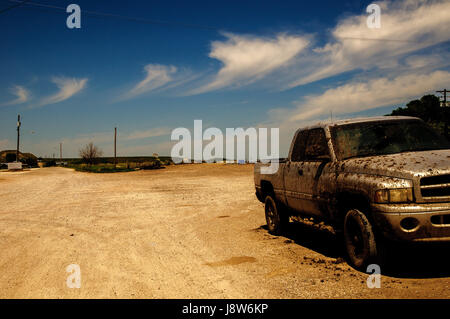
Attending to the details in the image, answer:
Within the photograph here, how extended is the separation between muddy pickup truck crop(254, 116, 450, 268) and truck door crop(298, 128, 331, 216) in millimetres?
16

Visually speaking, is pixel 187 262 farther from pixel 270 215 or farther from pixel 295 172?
pixel 270 215

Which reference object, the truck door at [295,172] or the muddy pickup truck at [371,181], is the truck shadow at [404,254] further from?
the truck door at [295,172]

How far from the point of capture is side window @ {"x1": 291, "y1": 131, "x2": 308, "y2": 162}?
7237 millimetres

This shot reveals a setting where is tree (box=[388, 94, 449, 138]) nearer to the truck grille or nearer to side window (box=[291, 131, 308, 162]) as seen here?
side window (box=[291, 131, 308, 162])

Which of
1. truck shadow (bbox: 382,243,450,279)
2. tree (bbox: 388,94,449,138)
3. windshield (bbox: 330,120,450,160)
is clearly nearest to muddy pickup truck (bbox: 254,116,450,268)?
windshield (bbox: 330,120,450,160)

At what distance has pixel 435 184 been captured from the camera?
4.68m

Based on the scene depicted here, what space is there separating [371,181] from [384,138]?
4.69 feet

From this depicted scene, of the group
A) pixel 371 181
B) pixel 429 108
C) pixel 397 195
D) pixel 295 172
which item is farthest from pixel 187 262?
pixel 429 108

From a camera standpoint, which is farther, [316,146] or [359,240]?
[316,146]

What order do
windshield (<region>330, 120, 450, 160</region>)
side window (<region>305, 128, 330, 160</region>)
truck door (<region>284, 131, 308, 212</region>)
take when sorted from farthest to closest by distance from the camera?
truck door (<region>284, 131, 308, 212</region>), side window (<region>305, 128, 330, 160</region>), windshield (<region>330, 120, 450, 160</region>)

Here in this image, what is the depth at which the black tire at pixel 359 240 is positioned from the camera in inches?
200

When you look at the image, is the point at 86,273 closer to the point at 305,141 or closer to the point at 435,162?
the point at 305,141

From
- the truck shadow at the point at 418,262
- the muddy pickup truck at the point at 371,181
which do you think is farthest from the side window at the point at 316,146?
the truck shadow at the point at 418,262
